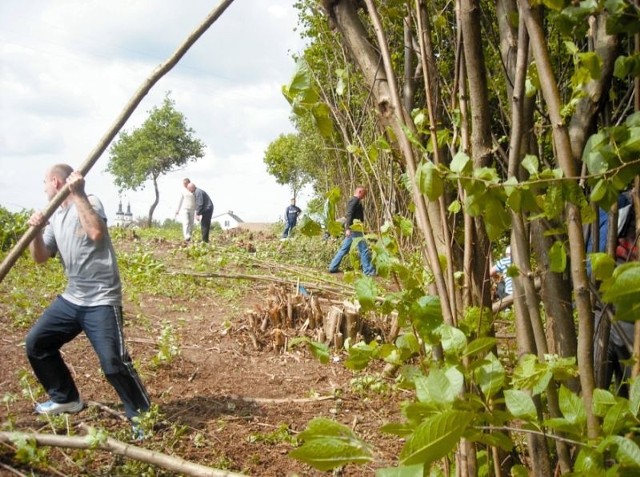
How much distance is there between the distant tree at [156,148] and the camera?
50.4 m

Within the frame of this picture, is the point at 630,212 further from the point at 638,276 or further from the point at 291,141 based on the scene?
the point at 291,141

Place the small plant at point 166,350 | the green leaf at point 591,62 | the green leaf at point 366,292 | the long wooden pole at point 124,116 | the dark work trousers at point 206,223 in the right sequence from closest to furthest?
the green leaf at point 591,62
the green leaf at point 366,292
the long wooden pole at point 124,116
the small plant at point 166,350
the dark work trousers at point 206,223

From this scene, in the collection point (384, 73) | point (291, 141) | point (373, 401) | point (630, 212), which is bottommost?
point (373, 401)

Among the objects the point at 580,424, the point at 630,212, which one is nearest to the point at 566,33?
the point at 580,424

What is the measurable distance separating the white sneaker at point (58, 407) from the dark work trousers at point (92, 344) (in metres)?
0.03

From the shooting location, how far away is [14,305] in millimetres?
7324

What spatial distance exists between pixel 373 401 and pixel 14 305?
187 inches

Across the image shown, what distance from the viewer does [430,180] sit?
1.25 meters

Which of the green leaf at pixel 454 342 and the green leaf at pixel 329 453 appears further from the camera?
the green leaf at pixel 454 342

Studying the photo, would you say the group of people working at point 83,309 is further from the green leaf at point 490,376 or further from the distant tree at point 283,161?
the distant tree at point 283,161

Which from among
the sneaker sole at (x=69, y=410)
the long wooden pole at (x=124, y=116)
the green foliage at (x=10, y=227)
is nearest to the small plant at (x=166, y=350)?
the sneaker sole at (x=69, y=410)

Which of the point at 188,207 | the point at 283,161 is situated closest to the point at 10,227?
the point at 188,207

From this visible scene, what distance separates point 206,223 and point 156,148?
3601 cm

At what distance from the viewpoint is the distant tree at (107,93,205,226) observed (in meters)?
50.4
